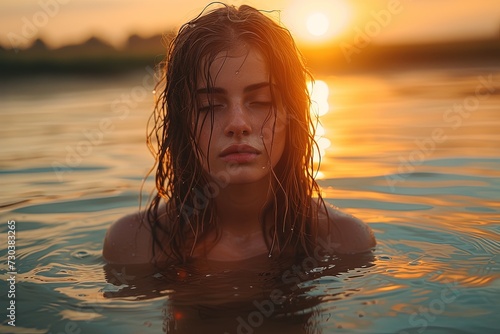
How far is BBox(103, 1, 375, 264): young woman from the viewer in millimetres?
3451

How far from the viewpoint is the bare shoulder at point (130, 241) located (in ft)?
12.8

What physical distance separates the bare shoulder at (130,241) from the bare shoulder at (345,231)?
97 cm

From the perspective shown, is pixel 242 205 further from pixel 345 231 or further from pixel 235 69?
pixel 235 69

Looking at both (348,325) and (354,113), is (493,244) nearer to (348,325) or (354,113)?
(348,325)

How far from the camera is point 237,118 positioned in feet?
11.0

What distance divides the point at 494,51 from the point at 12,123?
80.3ft

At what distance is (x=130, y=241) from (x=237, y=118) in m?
1.05

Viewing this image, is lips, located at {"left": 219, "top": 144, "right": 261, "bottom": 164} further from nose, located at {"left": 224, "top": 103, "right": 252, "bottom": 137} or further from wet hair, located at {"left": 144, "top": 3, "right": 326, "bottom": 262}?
wet hair, located at {"left": 144, "top": 3, "right": 326, "bottom": 262}

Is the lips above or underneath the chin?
above

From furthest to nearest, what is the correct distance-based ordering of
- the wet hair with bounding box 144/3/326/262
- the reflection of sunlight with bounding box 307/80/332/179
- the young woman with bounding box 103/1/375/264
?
the reflection of sunlight with bounding box 307/80/332/179 → the wet hair with bounding box 144/3/326/262 → the young woman with bounding box 103/1/375/264

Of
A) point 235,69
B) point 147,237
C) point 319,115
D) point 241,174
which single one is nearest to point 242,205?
point 241,174

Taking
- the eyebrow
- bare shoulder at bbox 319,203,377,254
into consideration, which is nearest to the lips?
the eyebrow

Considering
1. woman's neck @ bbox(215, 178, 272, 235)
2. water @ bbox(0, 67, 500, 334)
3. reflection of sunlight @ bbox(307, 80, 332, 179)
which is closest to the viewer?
water @ bbox(0, 67, 500, 334)

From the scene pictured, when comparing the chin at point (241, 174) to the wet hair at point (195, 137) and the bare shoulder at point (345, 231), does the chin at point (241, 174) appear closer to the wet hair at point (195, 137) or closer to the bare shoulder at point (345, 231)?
the wet hair at point (195, 137)
